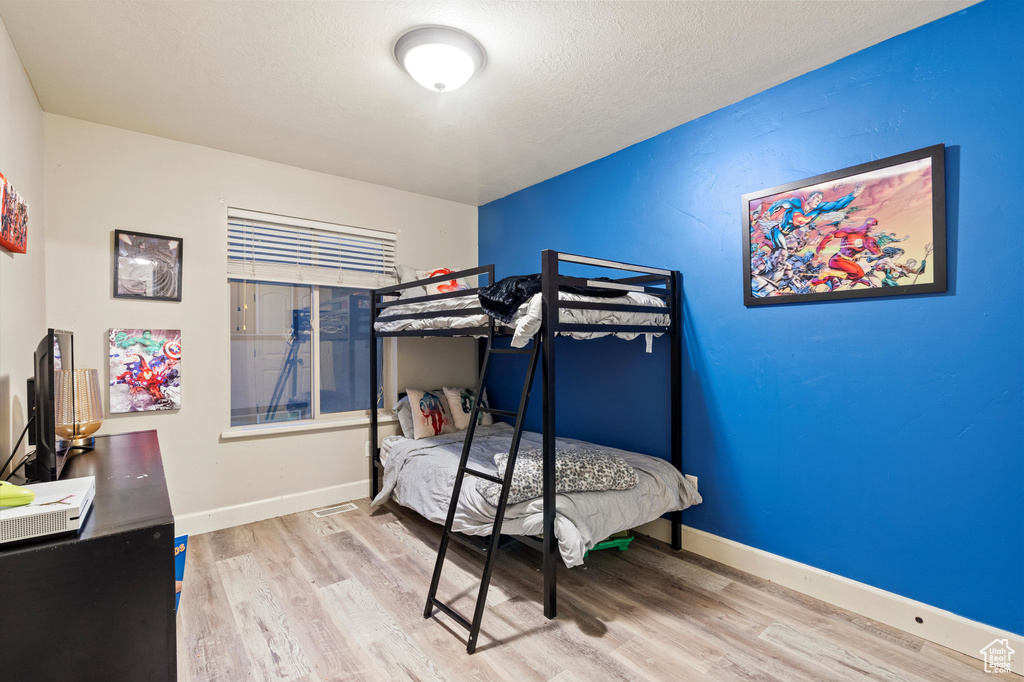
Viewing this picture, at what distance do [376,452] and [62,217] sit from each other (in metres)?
2.26

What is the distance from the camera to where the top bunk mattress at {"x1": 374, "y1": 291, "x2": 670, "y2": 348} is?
6.98 feet

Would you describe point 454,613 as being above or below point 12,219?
below

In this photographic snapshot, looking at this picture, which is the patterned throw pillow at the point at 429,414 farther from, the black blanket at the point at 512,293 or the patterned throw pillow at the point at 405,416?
the black blanket at the point at 512,293

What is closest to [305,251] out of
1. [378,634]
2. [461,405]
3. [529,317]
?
[461,405]

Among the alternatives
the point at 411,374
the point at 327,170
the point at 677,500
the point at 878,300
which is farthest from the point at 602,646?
the point at 327,170

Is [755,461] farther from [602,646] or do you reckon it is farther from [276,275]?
[276,275]

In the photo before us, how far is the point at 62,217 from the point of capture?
2.61 m

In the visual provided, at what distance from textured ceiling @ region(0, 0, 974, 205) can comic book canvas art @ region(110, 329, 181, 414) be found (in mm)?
1165

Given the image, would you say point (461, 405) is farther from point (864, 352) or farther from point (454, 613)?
point (864, 352)

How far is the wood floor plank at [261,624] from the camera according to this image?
1.78 m

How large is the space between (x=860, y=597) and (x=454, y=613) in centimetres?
169

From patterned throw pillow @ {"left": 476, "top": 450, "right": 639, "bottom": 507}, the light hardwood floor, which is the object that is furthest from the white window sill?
patterned throw pillow @ {"left": 476, "top": 450, "right": 639, "bottom": 507}

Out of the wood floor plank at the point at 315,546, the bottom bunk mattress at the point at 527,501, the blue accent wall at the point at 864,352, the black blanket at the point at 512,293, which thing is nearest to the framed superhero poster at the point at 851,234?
the blue accent wall at the point at 864,352

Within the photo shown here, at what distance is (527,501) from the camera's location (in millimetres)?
2266
